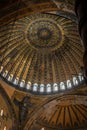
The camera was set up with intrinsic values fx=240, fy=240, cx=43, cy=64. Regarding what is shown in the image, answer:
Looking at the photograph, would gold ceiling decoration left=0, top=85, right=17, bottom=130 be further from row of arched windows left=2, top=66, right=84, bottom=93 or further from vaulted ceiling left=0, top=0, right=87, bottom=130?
row of arched windows left=2, top=66, right=84, bottom=93

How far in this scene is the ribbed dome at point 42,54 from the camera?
1942cm

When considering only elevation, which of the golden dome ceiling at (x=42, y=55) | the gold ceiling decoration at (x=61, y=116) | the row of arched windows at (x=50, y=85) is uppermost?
the golden dome ceiling at (x=42, y=55)

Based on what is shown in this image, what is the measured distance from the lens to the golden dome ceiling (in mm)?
19438

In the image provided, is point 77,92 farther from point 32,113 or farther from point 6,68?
point 6,68

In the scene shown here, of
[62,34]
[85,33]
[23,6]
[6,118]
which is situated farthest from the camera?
[62,34]

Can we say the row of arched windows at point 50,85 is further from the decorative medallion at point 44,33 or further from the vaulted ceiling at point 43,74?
the decorative medallion at point 44,33

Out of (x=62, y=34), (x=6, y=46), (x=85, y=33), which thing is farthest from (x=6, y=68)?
(x=85, y=33)

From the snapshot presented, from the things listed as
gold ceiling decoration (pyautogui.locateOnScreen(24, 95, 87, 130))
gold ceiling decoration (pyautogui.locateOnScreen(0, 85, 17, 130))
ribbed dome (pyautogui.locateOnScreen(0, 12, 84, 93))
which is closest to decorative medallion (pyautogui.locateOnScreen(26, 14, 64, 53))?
ribbed dome (pyautogui.locateOnScreen(0, 12, 84, 93))

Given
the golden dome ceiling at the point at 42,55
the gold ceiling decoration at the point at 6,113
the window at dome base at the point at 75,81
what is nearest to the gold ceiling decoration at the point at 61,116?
the golden dome ceiling at the point at 42,55

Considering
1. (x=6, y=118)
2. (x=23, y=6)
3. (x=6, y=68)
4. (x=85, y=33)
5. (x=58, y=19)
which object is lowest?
(x=6, y=118)

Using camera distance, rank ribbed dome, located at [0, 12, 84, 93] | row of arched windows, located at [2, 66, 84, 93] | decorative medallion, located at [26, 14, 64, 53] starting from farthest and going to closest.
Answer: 1. row of arched windows, located at [2, 66, 84, 93]
2. ribbed dome, located at [0, 12, 84, 93]
3. decorative medallion, located at [26, 14, 64, 53]

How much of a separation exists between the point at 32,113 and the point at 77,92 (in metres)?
4.21

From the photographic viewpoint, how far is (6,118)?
62.0 feet

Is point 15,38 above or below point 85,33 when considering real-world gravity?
above
